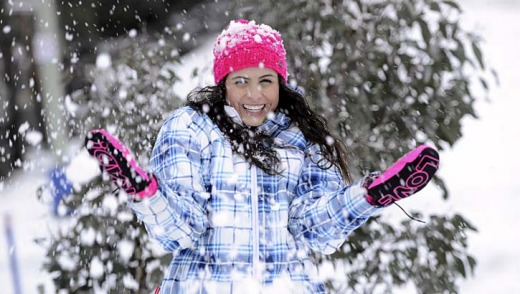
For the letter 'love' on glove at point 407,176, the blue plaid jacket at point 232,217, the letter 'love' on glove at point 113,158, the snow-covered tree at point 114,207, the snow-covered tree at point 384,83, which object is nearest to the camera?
the letter 'love' on glove at point 113,158

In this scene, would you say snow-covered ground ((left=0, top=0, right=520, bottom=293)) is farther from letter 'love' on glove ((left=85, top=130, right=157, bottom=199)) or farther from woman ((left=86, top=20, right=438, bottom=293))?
letter 'love' on glove ((left=85, top=130, right=157, bottom=199))

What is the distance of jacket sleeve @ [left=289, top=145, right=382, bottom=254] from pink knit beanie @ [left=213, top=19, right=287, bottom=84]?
33 cm

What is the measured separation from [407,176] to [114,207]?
2.09 meters

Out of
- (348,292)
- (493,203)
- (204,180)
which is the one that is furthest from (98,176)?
(493,203)

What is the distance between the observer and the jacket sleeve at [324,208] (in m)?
2.47

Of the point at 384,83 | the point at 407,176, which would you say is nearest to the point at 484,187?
the point at 384,83

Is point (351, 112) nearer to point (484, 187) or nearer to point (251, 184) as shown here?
point (251, 184)

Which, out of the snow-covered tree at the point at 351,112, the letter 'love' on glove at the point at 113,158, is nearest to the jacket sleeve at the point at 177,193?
the letter 'love' on glove at the point at 113,158

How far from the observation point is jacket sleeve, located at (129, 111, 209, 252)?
2.30 metres

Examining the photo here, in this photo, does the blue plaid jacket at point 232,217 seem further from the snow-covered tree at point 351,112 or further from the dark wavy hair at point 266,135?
A: the snow-covered tree at point 351,112

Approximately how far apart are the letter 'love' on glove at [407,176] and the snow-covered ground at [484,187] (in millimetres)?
2519

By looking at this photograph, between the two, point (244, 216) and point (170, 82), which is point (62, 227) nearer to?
point (170, 82)

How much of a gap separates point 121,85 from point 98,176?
1.50 feet

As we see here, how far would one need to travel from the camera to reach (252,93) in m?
2.68
